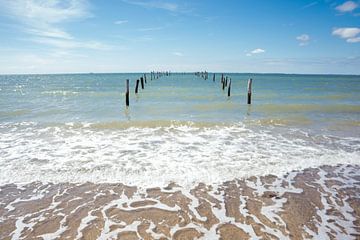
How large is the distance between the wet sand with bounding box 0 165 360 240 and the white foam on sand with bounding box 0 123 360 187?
0.55m

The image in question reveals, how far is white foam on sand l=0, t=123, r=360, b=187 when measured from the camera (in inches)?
274

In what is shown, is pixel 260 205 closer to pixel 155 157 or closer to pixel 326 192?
pixel 326 192

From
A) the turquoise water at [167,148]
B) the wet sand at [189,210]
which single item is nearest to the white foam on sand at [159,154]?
the turquoise water at [167,148]

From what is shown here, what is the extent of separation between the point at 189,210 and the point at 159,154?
378cm

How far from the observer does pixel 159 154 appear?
8789 mm

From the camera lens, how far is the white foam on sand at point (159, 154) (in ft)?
22.8

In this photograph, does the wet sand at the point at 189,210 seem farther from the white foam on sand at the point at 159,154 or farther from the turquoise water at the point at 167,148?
the turquoise water at the point at 167,148

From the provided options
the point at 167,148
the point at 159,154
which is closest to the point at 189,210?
the point at 159,154

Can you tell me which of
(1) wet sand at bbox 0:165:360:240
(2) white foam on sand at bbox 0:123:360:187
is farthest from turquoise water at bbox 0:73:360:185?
(1) wet sand at bbox 0:165:360:240

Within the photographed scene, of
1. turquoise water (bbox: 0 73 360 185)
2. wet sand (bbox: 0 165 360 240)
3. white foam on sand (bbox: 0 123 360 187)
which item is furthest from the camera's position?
turquoise water (bbox: 0 73 360 185)

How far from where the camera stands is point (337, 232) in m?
4.45

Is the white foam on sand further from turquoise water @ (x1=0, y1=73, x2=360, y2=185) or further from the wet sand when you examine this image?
the wet sand

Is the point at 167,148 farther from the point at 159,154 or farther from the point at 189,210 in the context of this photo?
the point at 189,210

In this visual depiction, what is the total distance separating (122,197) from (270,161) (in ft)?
15.7
